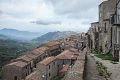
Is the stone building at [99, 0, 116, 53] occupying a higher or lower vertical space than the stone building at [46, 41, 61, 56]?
higher

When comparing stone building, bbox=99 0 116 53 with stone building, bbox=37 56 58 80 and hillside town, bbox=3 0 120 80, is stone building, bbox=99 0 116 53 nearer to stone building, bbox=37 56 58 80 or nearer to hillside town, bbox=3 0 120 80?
hillside town, bbox=3 0 120 80

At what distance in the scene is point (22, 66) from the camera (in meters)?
53.0

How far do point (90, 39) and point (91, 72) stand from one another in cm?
3284

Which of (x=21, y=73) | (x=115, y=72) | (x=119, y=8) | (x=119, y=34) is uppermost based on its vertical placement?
(x=119, y=8)

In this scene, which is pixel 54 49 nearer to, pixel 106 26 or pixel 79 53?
pixel 106 26

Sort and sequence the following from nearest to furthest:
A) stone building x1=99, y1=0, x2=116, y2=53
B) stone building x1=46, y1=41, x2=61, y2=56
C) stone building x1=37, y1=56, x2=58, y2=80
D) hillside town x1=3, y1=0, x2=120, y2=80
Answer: hillside town x1=3, y1=0, x2=120, y2=80, stone building x1=99, y1=0, x2=116, y2=53, stone building x1=37, y1=56, x2=58, y2=80, stone building x1=46, y1=41, x2=61, y2=56

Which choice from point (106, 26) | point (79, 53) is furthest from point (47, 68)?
point (106, 26)

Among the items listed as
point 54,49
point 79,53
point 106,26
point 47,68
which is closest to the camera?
point 79,53

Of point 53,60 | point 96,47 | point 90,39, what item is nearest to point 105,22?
point 96,47

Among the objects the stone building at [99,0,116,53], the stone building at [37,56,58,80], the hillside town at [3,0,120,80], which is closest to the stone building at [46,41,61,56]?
the hillside town at [3,0,120,80]

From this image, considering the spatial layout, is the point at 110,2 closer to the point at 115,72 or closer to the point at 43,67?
the point at 43,67

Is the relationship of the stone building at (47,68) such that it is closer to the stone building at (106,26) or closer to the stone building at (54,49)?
the stone building at (106,26)

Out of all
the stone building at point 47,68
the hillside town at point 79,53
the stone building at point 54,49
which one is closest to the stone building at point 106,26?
the hillside town at point 79,53

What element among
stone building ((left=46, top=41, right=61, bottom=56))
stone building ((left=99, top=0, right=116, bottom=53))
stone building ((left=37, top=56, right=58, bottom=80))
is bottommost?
stone building ((left=37, top=56, right=58, bottom=80))
